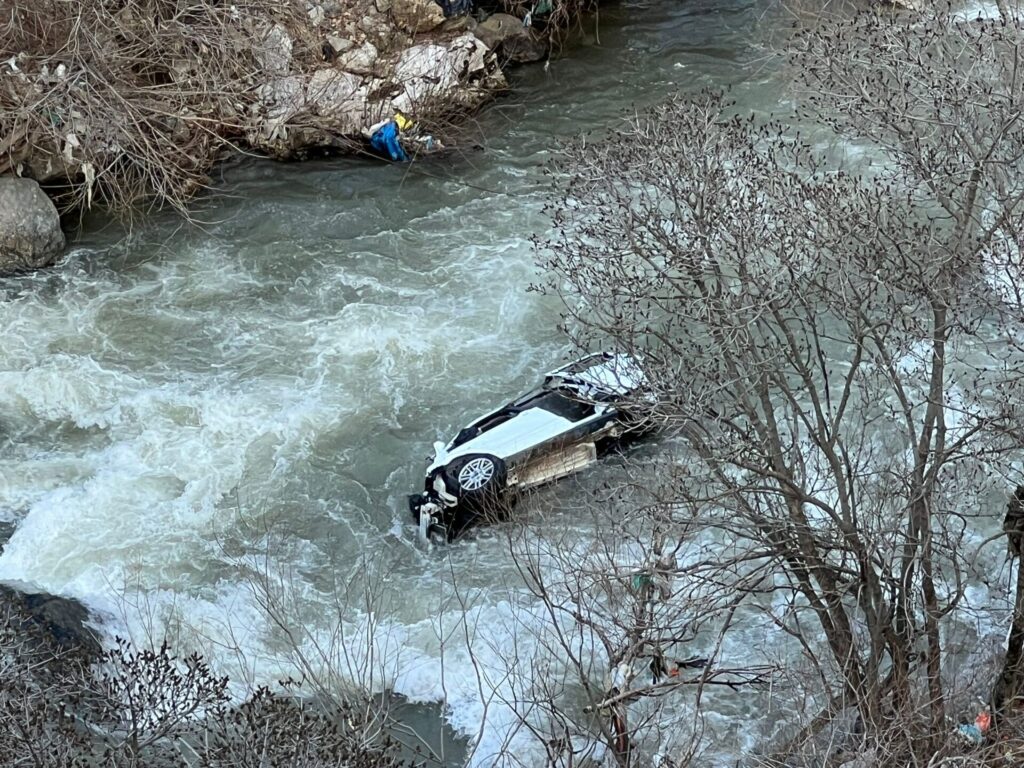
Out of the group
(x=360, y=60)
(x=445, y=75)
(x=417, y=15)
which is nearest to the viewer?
(x=360, y=60)

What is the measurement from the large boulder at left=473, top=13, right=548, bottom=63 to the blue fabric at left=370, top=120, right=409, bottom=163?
3062 mm

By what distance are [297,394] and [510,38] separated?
919 cm

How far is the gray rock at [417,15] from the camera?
20859 millimetres

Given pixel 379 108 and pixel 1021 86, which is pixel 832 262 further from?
pixel 379 108

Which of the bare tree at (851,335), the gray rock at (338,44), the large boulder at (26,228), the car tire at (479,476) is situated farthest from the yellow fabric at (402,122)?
the bare tree at (851,335)

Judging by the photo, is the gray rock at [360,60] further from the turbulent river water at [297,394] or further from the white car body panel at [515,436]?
the white car body panel at [515,436]

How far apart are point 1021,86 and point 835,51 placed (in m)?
1.85

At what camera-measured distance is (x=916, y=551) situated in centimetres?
986

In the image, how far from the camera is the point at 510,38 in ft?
71.4

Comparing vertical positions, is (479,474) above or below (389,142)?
below

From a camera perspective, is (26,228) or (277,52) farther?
(277,52)

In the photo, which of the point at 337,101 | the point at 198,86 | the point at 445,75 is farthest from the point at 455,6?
the point at 198,86

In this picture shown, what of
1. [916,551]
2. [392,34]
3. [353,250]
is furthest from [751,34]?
[916,551]

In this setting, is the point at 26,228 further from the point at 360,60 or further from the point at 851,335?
the point at 851,335
